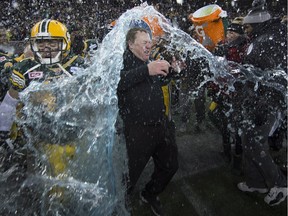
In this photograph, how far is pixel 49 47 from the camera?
287 centimetres

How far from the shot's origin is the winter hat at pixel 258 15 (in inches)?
126

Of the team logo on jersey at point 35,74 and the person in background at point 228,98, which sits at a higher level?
the team logo on jersey at point 35,74

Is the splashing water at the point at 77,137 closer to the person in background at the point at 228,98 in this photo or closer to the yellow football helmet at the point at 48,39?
the yellow football helmet at the point at 48,39

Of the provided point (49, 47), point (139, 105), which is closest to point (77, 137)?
point (139, 105)

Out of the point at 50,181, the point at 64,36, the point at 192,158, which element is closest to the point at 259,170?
the point at 192,158

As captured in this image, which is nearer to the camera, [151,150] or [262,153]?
[151,150]

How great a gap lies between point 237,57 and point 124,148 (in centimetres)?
186

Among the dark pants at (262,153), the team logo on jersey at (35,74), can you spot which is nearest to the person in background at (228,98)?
the dark pants at (262,153)

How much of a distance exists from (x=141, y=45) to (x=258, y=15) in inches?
56.0

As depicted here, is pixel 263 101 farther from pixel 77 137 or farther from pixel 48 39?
pixel 48 39

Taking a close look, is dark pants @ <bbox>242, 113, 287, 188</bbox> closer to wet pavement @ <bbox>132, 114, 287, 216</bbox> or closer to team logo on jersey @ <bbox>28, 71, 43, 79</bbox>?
wet pavement @ <bbox>132, 114, 287, 216</bbox>

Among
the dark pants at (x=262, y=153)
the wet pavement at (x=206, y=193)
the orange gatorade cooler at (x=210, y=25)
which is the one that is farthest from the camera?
the orange gatorade cooler at (x=210, y=25)

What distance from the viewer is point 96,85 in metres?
2.81

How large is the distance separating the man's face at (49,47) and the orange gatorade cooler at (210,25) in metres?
2.13
